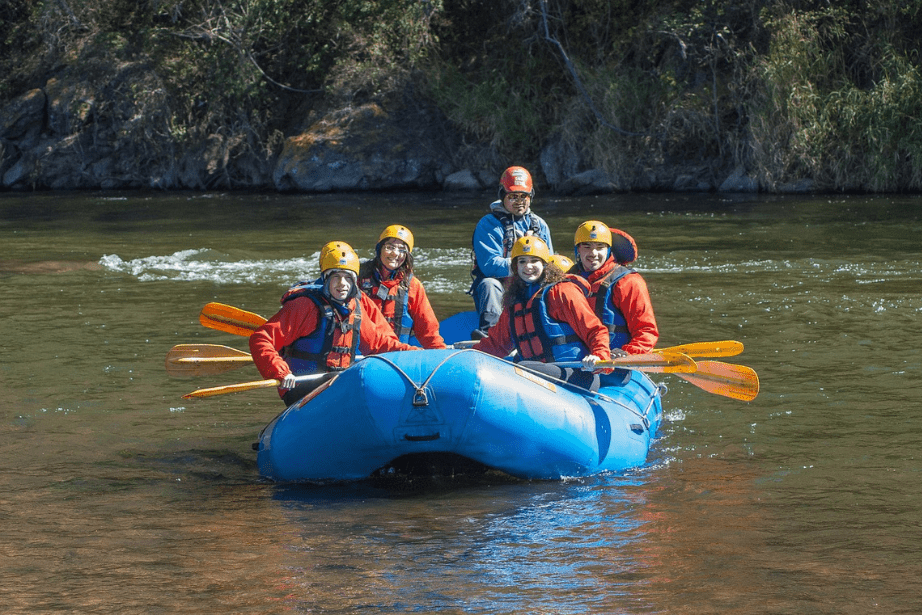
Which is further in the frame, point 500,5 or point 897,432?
point 500,5

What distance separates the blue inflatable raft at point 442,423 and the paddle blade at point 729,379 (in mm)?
705

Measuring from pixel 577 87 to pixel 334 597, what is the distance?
16457mm

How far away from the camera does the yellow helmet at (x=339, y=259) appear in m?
5.69

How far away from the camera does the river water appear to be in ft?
12.8

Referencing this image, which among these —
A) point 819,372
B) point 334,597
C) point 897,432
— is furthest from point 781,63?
point 334,597

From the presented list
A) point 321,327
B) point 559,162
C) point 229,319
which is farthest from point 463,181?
point 321,327

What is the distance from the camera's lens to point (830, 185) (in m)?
17.5

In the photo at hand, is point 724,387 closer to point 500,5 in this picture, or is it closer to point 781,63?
point 781,63

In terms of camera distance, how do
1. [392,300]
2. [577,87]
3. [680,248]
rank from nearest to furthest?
[392,300] → [680,248] → [577,87]

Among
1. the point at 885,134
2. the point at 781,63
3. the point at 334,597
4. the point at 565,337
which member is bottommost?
the point at 334,597

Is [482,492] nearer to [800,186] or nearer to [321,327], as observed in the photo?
[321,327]

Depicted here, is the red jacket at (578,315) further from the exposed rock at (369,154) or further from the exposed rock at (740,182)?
the exposed rock at (369,154)

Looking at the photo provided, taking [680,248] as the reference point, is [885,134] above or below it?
above

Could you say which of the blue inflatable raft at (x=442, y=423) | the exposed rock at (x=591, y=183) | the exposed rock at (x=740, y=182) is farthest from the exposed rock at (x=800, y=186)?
the blue inflatable raft at (x=442, y=423)
